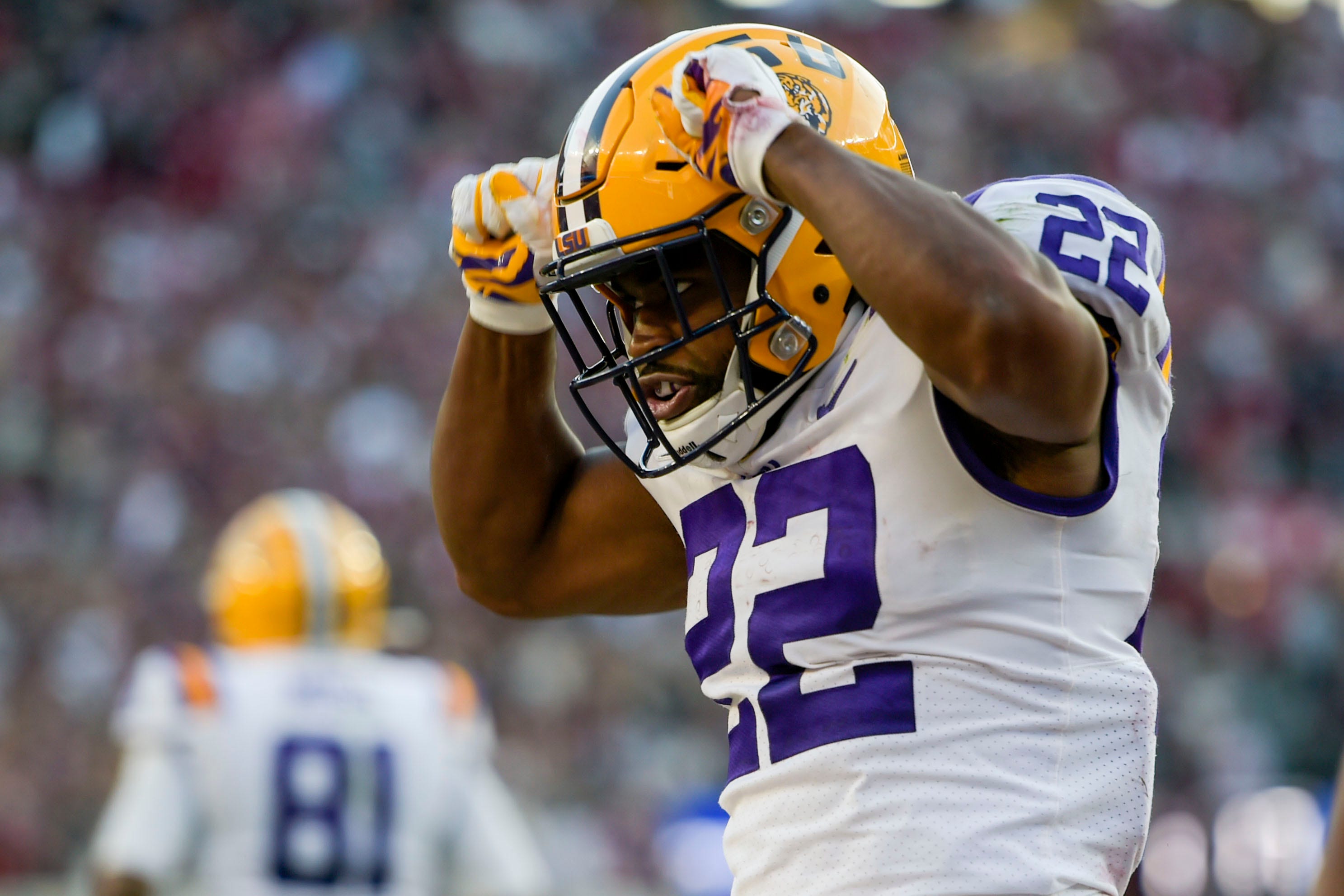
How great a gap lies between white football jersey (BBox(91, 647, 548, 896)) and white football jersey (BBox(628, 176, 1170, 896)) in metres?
2.19

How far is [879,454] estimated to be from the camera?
1666 millimetres

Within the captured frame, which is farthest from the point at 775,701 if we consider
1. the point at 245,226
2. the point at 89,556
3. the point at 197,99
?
the point at 197,99

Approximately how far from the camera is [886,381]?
1690 mm

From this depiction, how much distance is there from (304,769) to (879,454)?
7.94 ft

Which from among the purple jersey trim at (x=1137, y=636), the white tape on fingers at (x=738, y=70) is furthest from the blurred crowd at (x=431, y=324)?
the white tape on fingers at (x=738, y=70)

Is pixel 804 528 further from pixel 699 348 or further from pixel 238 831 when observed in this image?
pixel 238 831

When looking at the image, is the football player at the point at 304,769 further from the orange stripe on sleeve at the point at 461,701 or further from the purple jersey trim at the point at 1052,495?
the purple jersey trim at the point at 1052,495

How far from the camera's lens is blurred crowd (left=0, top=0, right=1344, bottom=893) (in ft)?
24.9

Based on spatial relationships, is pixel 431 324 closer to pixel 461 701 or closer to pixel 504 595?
pixel 461 701

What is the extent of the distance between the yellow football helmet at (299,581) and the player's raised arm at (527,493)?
1.80 meters

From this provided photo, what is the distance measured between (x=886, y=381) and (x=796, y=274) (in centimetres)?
21

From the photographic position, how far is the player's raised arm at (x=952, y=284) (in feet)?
4.79

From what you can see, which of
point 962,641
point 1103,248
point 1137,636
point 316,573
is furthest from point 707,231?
point 316,573

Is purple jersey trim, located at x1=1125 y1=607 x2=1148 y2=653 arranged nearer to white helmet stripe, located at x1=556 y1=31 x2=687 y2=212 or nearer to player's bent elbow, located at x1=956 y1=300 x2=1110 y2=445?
player's bent elbow, located at x1=956 y1=300 x2=1110 y2=445
